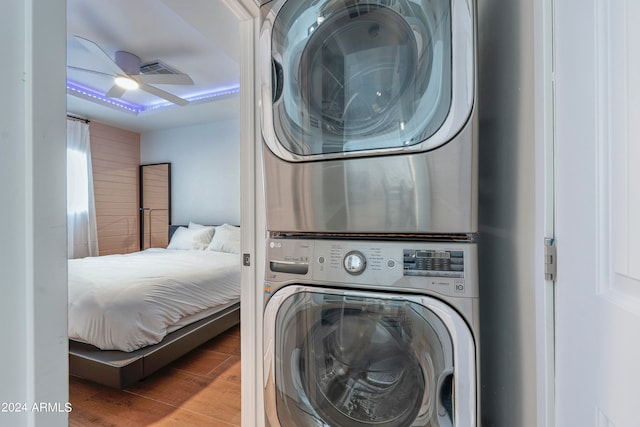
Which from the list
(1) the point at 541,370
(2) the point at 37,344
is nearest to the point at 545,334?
(1) the point at 541,370

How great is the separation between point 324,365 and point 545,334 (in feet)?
1.99

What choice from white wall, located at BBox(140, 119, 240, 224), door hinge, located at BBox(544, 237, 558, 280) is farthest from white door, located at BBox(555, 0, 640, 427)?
white wall, located at BBox(140, 119, 240, 224)

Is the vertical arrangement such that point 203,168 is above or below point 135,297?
above

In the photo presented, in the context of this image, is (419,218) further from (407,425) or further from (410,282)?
(407,425)

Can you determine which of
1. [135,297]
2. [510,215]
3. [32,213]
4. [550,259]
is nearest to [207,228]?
[135,297]

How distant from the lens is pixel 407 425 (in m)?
0.77

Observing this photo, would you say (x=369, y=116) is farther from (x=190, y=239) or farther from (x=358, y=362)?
(x=190, y=239)

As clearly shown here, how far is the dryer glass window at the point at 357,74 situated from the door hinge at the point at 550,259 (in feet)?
→ 1.24

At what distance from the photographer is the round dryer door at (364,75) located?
29.0 inches

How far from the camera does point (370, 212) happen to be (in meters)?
0.82

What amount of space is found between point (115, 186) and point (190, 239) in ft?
6.14

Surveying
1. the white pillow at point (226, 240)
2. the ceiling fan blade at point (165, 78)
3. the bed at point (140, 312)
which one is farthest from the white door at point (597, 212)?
the white pillow at point (226, 240)

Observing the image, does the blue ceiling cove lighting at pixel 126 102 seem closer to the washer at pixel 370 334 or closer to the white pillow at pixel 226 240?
the white pillow at pixel 226 240

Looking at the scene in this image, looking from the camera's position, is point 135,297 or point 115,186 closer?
point 135,297
